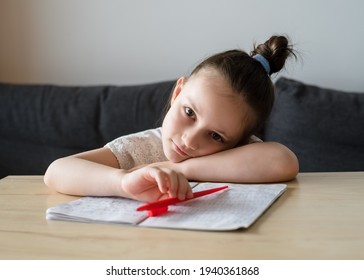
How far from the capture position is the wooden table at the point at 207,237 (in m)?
0.61

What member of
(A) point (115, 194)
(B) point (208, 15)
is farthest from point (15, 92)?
(A) point (115, 194)

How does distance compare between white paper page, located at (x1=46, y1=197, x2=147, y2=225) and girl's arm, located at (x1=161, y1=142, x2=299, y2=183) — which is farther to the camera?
girl's arm, located at (x1=161, y1=142, x2=299, y2=183)

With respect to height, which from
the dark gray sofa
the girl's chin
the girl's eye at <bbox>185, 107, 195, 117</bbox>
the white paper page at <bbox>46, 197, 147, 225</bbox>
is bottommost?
the dark gray sofa

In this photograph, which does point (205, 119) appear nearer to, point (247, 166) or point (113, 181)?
point (247, 166)

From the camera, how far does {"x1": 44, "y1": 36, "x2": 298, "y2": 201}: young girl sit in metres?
1.03

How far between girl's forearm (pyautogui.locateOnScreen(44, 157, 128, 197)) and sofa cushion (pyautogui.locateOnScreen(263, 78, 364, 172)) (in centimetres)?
96

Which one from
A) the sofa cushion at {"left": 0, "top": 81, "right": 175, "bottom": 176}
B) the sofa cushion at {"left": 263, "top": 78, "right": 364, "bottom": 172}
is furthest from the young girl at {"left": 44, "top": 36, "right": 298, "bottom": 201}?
the sofa cushion at {"left": 0, "top": 81, "right": 175, "bottom": 176}

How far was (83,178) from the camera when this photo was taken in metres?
0.98

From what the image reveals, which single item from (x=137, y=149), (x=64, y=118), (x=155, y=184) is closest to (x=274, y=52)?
(x=137, y=149)

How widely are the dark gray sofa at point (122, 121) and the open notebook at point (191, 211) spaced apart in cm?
92

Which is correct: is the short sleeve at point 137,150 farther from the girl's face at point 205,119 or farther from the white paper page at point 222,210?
the white paper page at point 222,210

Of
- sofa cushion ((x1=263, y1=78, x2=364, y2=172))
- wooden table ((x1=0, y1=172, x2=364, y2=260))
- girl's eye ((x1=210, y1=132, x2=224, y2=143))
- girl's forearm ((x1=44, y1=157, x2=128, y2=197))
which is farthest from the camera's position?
sofa cushion ((x1=263, y1=78, x2=364, y2=172))

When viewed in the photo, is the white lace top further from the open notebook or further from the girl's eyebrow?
the open notebook

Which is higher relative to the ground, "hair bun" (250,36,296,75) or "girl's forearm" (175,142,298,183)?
"hair bun" (250,36,296,75)
